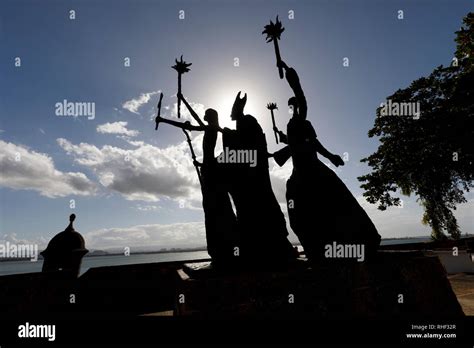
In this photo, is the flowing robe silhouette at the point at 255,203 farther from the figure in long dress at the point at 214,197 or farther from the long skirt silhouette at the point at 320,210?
the figure in long dress at the point at 214,197

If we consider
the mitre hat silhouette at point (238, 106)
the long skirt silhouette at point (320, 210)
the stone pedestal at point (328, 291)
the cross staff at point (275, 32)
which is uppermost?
the cross staff at point (275, 32)

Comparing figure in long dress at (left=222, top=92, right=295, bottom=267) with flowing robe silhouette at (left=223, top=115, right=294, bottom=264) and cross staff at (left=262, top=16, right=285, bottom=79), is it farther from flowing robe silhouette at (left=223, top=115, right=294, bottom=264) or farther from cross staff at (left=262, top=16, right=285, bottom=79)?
cross staff at (left=262, top=16, right=285, bottom=79)

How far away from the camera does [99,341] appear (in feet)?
10.9

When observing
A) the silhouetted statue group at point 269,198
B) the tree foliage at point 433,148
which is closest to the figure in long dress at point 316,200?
the silhouetted statue group at point 269,198

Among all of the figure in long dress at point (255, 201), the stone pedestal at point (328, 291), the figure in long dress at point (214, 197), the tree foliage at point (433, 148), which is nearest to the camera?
the stone pedestal at point (328, 291)

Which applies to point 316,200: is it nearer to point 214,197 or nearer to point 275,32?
point 214,197

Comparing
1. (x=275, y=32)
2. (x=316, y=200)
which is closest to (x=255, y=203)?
(x=316, y=200)

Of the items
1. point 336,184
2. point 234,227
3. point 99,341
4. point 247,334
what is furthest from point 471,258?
point 99,341

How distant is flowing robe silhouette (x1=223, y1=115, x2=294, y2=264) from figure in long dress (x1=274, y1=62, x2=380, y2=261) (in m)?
0.35

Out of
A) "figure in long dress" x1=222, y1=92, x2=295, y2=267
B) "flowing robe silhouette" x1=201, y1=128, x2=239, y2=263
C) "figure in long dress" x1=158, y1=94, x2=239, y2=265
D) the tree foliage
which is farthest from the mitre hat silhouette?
the tree foliage

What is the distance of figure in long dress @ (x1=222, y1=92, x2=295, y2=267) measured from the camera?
485 cm

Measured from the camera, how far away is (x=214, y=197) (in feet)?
20.1

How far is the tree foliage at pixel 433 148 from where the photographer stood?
1287 cm

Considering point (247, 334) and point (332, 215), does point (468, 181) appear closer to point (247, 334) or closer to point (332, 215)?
point (332, 215)
